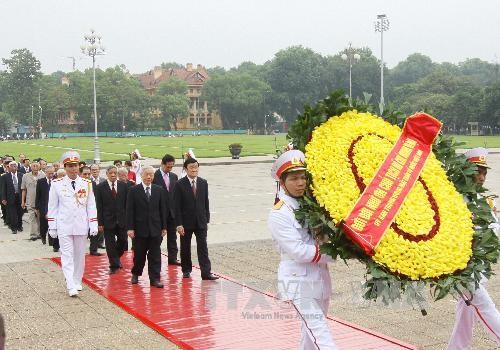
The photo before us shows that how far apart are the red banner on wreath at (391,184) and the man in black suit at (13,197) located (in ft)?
40.1

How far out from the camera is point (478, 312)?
513 centimetres

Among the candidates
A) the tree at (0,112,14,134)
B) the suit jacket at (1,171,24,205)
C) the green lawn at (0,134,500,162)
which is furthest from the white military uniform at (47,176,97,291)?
the tree at (0,112,14,134)

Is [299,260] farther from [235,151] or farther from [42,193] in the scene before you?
[235,151]

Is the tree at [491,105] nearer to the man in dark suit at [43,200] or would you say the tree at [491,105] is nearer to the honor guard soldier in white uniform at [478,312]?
the man in dark suit at [43,200]

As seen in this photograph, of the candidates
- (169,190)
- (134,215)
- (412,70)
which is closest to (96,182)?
(169,190)

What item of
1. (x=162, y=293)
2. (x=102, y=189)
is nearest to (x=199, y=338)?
(x=162, y=293)

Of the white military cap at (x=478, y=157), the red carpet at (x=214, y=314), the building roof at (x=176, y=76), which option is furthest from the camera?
the building roof at (x=176, y=76)

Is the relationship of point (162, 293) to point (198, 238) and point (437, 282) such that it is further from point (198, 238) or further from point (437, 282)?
point (437, 282)

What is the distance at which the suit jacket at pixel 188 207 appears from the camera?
30.3 ft

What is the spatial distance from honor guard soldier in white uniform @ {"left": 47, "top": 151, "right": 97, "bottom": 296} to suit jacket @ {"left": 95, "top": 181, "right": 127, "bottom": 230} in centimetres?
136

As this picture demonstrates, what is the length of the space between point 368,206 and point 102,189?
283 inches

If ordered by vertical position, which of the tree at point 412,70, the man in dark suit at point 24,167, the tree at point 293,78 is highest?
the tree at point 412,70

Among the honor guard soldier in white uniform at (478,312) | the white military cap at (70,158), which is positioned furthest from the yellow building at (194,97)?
the honor guard soldier in white uniform at (478,312)

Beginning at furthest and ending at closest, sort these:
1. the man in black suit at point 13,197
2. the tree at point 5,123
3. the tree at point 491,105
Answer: the tree at point 5,123 < the tree at point 491,105 < the man in black suit at point 13,197
